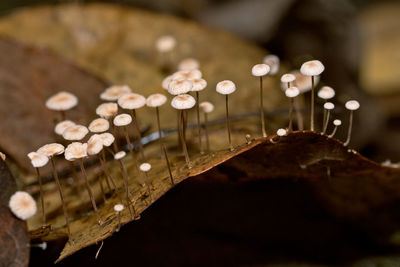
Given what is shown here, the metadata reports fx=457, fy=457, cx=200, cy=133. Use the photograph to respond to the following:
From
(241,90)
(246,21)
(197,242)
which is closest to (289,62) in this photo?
(246,21)

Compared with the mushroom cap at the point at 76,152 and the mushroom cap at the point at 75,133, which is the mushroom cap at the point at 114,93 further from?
the mushroom cap at the point at 76,152

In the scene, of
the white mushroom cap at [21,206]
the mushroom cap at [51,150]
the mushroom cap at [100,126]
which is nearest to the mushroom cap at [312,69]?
the mushroom cap at [100,126]

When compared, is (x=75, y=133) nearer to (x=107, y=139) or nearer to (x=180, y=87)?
(x=107, y=139)

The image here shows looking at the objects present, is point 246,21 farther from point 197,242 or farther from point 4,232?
point 4,232

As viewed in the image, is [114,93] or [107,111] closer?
[107,111]

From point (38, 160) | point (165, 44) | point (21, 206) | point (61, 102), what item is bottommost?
point (21, 206)

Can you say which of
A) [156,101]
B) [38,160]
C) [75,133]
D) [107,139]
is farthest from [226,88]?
[38,160]

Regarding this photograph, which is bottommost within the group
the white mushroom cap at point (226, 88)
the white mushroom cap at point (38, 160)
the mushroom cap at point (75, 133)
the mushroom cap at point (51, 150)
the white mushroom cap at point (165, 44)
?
the white mushroom cap at point (38, 160)

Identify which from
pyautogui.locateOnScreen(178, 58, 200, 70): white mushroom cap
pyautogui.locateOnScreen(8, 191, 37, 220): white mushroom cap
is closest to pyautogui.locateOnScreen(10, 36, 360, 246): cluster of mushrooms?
pyautogui.locateOnScreen(8, 191, 37, 220): white mushroom cap
